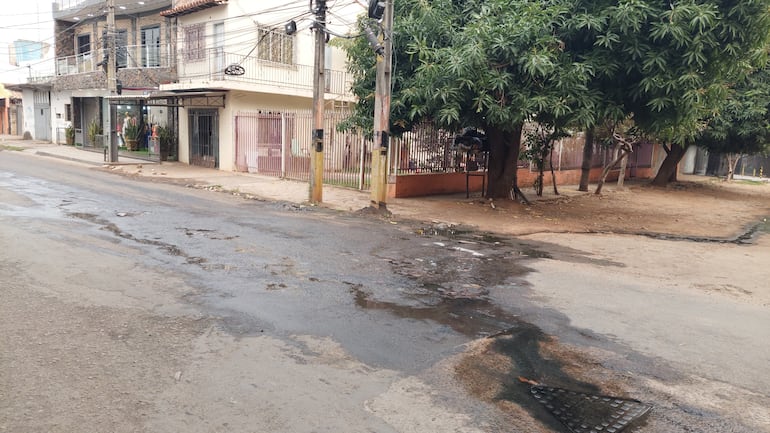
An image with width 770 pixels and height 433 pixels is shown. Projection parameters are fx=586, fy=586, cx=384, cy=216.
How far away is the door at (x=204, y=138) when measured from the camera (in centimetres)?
2319

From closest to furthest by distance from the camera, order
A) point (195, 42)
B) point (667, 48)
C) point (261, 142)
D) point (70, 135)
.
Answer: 1. point (667, 48)
2. point (261, 142)
3. point (195, 42)
4. point (70, 135)

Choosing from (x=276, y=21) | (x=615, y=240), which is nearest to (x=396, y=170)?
(x=615, y=240)

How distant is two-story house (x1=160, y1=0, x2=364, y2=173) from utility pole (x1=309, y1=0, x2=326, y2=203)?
5.83 meters

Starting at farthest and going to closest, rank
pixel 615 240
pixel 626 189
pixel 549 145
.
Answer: pixel 626 189 < pixel 549 145 < pixel 615 240

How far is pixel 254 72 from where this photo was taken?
22.2 m

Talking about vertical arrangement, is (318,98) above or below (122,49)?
below

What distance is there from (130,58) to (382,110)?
19.2 metres

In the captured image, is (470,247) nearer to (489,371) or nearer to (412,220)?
(412,220)

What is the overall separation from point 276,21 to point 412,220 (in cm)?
1397

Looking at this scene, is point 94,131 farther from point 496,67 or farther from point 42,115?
point 496,67

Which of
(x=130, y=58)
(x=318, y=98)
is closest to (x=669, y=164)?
(x=318, y=98)

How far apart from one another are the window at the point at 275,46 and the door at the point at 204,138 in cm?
303

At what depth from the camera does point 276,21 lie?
2306 centimetres

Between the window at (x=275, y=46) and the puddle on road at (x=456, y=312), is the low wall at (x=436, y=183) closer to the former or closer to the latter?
the puddle on road at (x=456, y=312)
